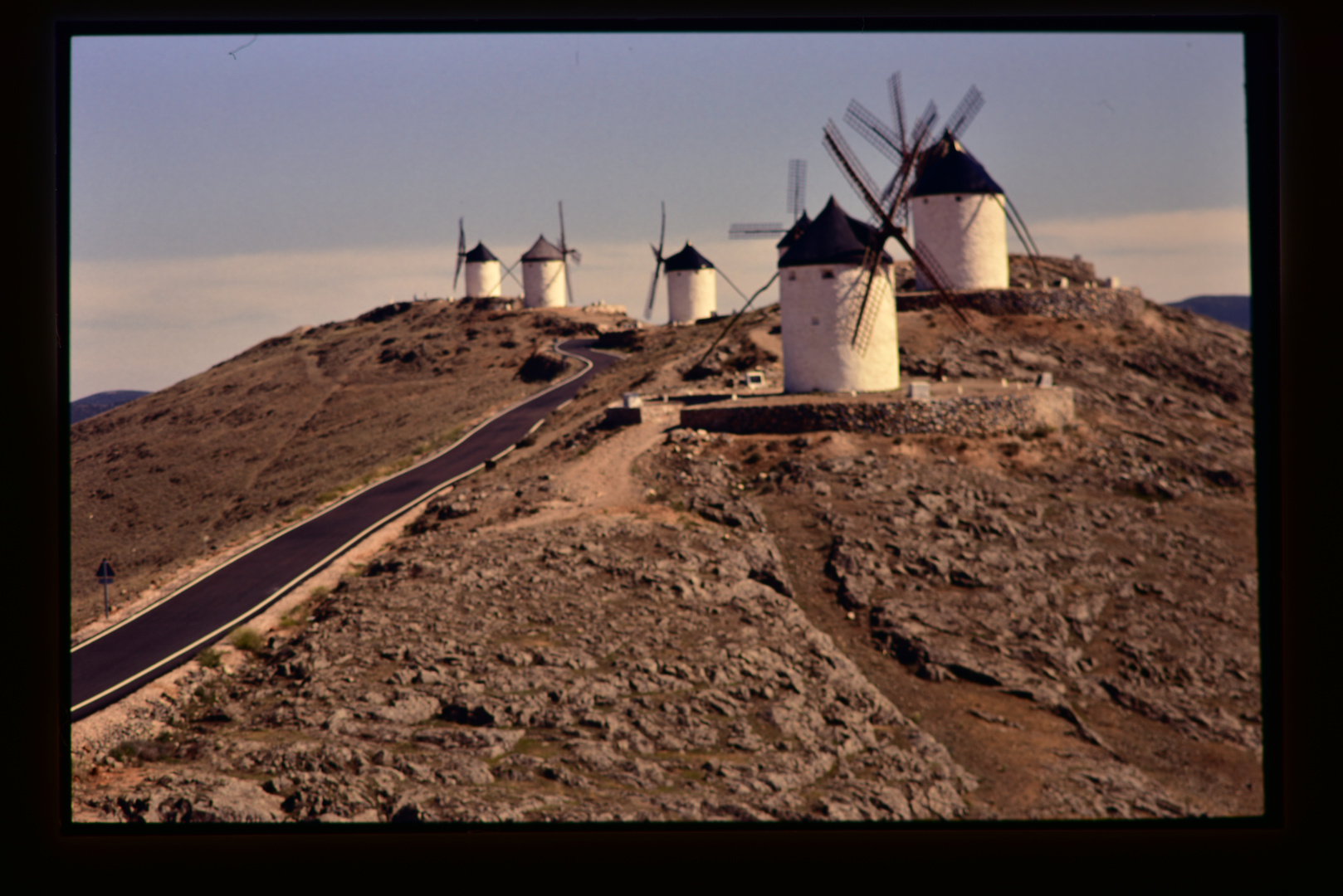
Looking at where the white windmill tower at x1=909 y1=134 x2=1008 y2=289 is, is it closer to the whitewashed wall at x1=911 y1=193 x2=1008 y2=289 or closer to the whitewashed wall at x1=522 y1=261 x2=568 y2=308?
the whitewashed wall at x1=911 y1=193 x2=1008 y2=289

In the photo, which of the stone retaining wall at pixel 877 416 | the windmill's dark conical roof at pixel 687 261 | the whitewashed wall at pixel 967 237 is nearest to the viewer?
the stone retaining wall at pixel 877 416

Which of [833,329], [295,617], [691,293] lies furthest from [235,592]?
[691,293]

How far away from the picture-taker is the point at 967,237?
1785 inches

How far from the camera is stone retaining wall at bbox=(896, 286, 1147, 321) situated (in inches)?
1704

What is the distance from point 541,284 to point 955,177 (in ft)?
139

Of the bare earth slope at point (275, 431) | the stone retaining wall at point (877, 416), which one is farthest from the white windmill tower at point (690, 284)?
the stone retaining wall at point (877, 416)

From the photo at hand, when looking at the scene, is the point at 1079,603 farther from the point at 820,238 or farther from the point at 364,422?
the point at 364,422

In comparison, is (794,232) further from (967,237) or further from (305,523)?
(305,523)

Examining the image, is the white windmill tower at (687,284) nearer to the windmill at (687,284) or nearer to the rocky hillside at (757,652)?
the windmill at (687,284)

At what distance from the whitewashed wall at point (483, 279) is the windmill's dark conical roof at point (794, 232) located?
4274cm

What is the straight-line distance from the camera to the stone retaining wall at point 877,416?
29.8 metres

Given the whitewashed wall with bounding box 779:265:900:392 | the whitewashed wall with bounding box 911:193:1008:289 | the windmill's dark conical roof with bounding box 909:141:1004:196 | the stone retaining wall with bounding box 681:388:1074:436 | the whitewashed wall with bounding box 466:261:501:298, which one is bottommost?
the stone retaining wall with bounding box 681:388:1074:436

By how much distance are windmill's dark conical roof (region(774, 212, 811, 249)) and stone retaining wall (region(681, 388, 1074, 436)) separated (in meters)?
16.3

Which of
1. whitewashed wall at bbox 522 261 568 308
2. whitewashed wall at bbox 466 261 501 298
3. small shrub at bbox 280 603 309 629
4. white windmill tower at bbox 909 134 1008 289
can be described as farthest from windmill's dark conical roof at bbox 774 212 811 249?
whitewashed wall at bbox 466 261 501 298
